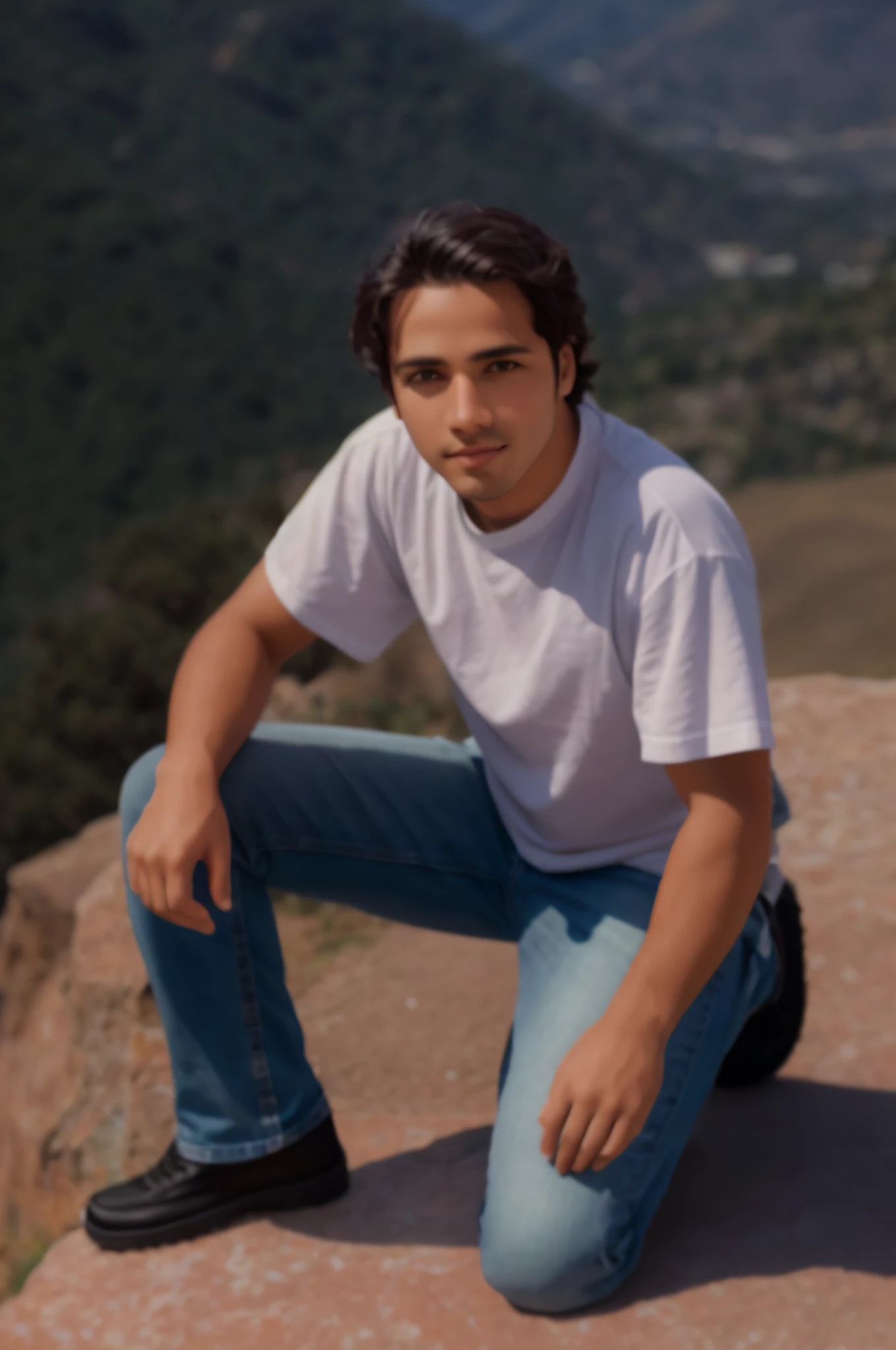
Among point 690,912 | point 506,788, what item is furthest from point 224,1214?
point 690,912

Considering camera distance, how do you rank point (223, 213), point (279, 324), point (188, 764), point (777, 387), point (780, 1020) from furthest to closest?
point (223, 213) < point (279, 324) < point (777, 387) < point (780, 1020) < point (188, 764)

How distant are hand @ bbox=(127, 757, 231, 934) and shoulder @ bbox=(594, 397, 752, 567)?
66 centimetres

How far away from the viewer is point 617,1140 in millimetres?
1674

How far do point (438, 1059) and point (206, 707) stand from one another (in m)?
0.93

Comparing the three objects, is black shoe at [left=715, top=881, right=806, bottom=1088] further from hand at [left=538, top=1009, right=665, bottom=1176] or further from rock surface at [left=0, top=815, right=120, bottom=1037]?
rock surface at [left=0, top=815, right=120, bottom=1037]

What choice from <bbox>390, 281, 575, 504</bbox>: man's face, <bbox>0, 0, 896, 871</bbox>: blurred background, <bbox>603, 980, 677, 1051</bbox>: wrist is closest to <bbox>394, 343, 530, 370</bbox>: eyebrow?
<bbox>390, 281, 575, 504</bbox>: man's face

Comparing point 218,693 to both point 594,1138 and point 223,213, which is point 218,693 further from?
point 223,213

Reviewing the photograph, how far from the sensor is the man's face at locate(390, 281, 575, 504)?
1.73 m

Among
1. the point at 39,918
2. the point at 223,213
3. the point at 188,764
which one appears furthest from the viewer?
the point at 223,213

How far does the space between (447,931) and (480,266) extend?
1.04m

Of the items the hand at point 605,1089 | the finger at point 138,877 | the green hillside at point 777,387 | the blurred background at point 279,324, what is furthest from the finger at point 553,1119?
the green hillside at point 777,387

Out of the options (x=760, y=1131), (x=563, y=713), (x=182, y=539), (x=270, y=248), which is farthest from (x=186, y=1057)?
(x=270, y=248)

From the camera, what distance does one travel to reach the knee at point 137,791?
200 centimetres

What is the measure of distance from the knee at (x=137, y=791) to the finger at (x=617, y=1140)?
0.76m
